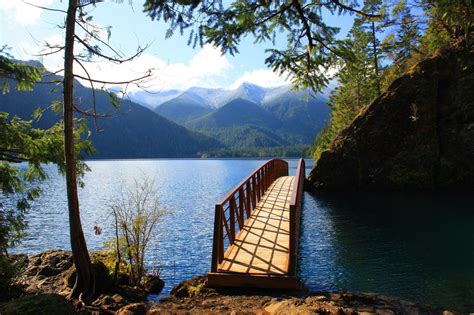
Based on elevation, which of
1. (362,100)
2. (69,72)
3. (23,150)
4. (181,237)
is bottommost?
(181,237)

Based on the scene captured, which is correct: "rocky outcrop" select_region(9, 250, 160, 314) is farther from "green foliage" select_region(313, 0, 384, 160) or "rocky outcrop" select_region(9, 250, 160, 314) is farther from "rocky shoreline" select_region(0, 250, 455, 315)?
"green foliage" select_region(313, 0, 384, 160)

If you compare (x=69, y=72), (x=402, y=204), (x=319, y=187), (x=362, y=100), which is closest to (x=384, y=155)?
(x=319, y=187)

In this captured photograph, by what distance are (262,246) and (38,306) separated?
18.5 feet

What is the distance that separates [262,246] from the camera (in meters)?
9.95

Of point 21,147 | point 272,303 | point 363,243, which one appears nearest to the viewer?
point 272,303

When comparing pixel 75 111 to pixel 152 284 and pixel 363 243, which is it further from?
pixel 363 243

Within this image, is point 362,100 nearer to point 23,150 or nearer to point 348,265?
point 348,265

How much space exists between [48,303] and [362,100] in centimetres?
4436

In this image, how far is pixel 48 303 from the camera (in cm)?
588

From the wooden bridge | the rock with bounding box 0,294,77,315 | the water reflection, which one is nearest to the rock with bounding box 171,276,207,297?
the wooden bridge

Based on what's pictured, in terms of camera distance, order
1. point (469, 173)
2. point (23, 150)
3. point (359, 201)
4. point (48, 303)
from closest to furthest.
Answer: point (48, 303) < point (23, 150) < point (359, 201) < point (469, 173)

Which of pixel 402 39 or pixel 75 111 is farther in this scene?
pixel 402 39

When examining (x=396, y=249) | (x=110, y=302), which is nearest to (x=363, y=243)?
(x=396, y=249)

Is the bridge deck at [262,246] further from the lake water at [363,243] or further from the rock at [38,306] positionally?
the rock at [38,306]
